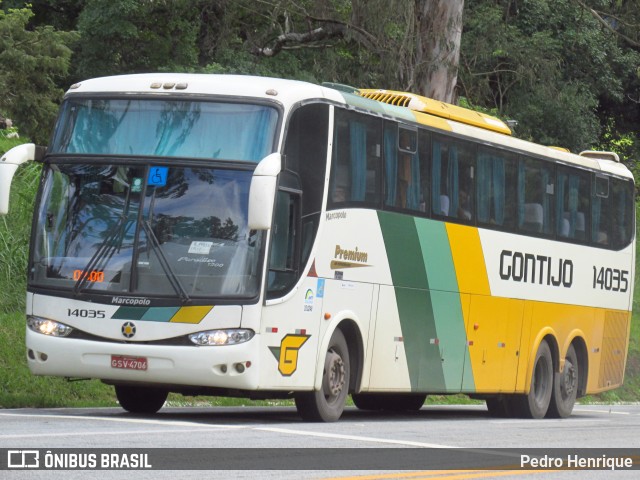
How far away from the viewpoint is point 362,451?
37.6ft

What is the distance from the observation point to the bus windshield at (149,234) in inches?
551

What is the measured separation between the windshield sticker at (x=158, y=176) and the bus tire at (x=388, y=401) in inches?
255

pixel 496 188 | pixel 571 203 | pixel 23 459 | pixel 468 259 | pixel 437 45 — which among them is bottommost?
pixel 23 459

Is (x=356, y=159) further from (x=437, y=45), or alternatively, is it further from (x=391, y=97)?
(x=437, y=45)

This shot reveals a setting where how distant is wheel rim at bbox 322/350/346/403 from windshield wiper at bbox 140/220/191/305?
2060mm

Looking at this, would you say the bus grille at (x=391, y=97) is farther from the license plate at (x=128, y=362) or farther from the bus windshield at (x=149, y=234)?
the license plate at (x=128, y=362)

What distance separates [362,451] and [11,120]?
26646 millimetres

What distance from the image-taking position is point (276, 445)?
37.8 ft

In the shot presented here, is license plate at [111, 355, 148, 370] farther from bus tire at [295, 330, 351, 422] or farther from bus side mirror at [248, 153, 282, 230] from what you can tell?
bus tire at [295, 330, 351, 422]

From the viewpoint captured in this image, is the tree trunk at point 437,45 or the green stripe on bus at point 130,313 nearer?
the green stripe on bus at point 130,313

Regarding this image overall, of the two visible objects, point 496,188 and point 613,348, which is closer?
point 496,188

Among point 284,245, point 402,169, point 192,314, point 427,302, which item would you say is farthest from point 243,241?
point 427,302

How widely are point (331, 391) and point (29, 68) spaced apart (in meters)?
21.1

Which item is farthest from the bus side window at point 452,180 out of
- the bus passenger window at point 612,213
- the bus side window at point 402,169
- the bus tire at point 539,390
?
the bus passenger window at point 612,213
